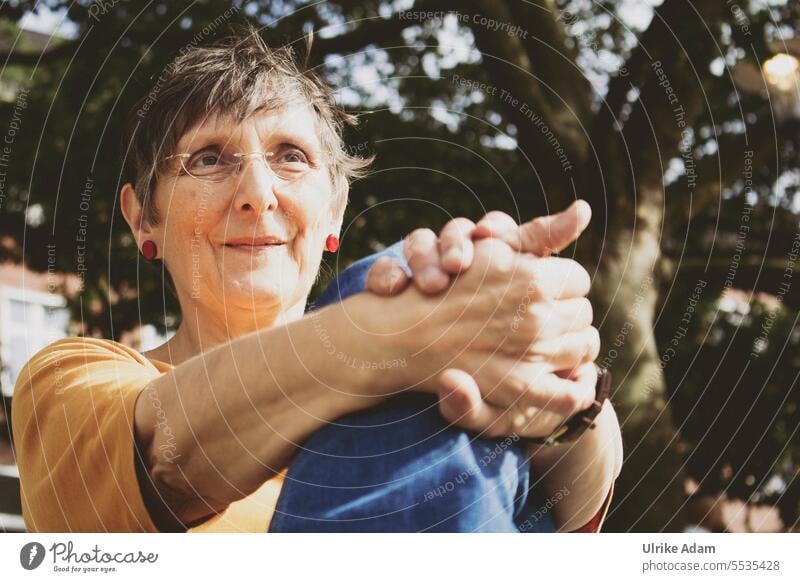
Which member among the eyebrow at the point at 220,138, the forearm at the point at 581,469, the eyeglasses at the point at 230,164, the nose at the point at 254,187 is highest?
the eyebrow at the point at 220,138

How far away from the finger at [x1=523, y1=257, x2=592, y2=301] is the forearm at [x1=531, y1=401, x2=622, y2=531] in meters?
0.11

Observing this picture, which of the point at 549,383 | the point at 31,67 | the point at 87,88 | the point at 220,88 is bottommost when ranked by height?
the point at 549,383

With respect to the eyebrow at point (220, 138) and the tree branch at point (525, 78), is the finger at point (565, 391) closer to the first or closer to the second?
the eyebrow at point (220, 138)

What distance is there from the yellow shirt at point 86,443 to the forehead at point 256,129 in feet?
0.60

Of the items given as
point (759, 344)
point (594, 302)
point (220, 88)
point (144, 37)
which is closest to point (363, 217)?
point (594, 302)

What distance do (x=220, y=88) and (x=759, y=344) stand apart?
1.77m

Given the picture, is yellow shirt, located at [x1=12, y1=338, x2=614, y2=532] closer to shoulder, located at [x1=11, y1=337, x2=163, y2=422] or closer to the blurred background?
shoulder, located at [x1=11, y1=337, x2=163, y2=422]

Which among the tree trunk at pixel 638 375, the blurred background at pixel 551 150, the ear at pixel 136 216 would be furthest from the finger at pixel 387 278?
the tree trunk at pixel 638 375

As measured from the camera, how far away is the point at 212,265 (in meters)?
0.75

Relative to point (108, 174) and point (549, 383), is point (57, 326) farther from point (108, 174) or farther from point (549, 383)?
point (549, 383)

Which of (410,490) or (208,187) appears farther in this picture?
(208,187)

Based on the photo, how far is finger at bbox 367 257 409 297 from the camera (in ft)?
1.85

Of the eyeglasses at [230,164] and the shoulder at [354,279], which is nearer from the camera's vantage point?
the shoulder at [354,279]

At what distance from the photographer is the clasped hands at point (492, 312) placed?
0.56 m
